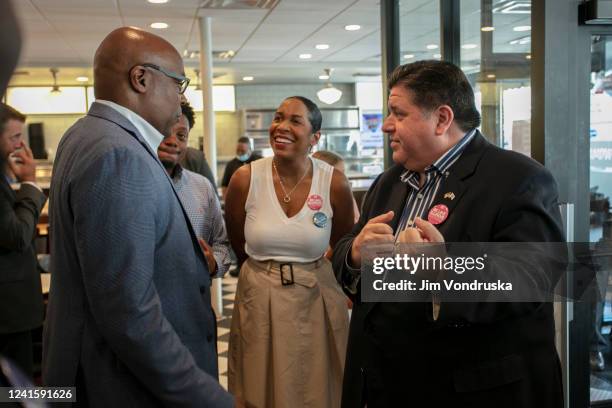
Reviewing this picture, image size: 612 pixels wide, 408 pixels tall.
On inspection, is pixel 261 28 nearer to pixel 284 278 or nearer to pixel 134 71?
pixel 284 278

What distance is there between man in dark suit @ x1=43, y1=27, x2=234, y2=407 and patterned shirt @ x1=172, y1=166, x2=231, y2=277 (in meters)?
0.89

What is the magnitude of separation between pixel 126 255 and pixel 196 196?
1193 millimetres

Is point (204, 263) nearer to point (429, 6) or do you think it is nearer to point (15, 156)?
point (15, 156)

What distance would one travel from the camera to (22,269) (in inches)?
98.3

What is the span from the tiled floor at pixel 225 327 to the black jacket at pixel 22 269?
5.77 feet

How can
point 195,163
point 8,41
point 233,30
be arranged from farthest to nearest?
point 233,30 → point 195,163 → point 8,41

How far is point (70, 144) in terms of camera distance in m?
1.28

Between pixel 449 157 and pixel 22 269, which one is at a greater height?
pixel 449 157

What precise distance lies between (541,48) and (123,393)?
1783 millimetres

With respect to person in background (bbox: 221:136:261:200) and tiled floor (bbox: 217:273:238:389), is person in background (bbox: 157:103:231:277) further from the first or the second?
person in background (bbox: 221:136:261:200)

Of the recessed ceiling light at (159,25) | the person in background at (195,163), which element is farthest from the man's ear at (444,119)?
the recessed ceiling light at (159,25)

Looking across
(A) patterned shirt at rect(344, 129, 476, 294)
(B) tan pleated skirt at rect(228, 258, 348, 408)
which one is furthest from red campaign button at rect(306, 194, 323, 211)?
(A) patterned shirt at rect(344, 129, 476, 294)

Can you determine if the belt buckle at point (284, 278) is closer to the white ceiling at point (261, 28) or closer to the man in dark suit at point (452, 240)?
the man in dark suit at point (452, 240)

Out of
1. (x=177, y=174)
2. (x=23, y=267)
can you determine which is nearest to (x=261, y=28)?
(x=177, y=174)
